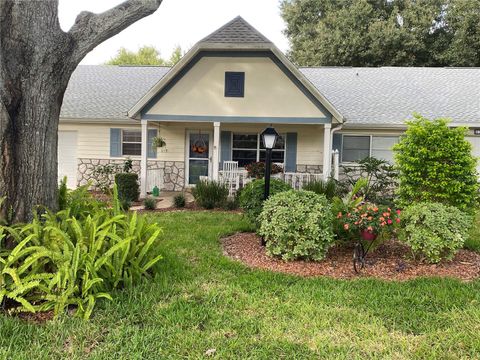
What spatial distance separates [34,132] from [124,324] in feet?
7.82

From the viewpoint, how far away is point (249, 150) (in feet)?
42.3

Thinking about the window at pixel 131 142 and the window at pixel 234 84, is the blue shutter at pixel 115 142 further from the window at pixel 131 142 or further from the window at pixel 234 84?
the window at pixel 234 84

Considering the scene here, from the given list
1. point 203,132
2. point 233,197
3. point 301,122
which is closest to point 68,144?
point 203,132

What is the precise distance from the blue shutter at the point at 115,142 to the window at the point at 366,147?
8.02m

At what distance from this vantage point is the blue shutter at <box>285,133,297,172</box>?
1254cm

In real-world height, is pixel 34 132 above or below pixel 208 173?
above

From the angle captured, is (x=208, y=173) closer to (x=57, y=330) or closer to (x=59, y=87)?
(x=59, y=87)

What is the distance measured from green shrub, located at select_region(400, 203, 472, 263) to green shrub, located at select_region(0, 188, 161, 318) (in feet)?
11.2

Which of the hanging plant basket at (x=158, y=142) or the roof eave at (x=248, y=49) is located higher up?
the roof eave at (x=248, y=49)

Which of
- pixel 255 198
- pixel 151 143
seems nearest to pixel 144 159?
pixel 151 143

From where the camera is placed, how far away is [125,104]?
13.5 meters

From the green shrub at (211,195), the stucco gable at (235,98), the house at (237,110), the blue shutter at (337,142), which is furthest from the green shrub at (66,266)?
the blue shutter at (337,142)

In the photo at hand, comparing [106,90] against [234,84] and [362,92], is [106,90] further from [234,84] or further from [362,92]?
[362,92]

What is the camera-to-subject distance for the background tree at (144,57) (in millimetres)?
38781
